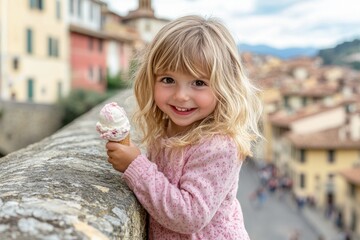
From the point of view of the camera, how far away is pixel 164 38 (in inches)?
79.7

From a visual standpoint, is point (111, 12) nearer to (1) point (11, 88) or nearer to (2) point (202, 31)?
(1) point (11, 88)

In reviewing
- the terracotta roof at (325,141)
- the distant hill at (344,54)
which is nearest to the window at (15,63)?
the terracotta roof at (325,141)

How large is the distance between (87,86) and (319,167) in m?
14.9

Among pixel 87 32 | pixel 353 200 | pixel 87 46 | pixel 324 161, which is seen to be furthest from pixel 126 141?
pixel 324 161

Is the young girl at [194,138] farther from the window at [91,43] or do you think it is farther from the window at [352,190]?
the window at [91,43]

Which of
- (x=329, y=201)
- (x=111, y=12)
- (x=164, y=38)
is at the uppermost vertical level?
(x=111, y=12)

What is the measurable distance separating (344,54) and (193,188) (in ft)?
477

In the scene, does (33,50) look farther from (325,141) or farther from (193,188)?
(193,188)

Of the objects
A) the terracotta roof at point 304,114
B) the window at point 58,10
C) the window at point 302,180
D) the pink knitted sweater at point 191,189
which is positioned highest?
the window at point 58,10

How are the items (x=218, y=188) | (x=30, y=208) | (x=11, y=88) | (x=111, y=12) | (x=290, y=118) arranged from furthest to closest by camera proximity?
1. (x=111, y=12)
2. (x=290, y=118)
3. (x=11, y=88)
4. (x=218, y=188)
5. (x=30, y=208)

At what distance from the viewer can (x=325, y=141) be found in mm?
35656

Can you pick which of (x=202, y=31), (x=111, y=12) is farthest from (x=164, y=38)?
(x=111, y=12)

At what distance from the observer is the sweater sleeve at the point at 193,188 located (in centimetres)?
189

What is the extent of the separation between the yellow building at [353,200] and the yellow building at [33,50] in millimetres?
14528
